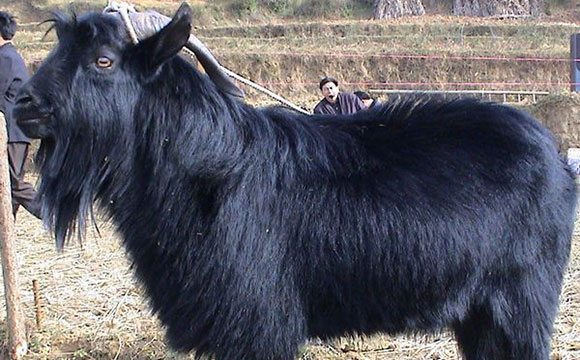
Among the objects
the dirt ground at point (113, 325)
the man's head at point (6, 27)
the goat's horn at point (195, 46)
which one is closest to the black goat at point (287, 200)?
the goat's horn at point (195, 46)

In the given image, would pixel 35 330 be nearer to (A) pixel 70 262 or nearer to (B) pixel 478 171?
(A) pixel 70 262

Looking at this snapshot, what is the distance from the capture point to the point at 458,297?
12.1 feet

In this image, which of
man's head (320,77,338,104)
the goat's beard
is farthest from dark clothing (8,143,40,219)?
the goat's beard

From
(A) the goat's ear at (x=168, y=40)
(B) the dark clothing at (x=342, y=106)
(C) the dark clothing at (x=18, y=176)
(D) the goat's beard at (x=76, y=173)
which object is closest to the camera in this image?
(A) the goat's ear at (x=168, y=40)

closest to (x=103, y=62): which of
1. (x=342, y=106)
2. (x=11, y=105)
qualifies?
(x=11, y=105)

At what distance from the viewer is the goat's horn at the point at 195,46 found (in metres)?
3.36

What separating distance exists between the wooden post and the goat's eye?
2.11 meters

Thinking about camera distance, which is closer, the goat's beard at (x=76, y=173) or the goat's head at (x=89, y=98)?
the goat's head at (x=89, y=98)

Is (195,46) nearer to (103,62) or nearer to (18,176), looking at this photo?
(103,62)

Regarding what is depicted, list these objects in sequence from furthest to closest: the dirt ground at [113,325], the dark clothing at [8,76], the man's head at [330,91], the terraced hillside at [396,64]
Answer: the terraced hillside at [396,64] → the man's head at [330,91] → the dark clothing at [8,76] → the dirt ground at [113,325]

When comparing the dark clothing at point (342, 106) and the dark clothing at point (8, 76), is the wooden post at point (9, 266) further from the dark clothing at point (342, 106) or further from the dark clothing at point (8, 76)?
the dark clothing at point (342, 106)

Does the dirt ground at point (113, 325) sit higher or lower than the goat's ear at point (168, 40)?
lower

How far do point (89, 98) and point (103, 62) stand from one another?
160 mm

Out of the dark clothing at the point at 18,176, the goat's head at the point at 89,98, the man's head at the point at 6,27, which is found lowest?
the dark clothing at the point at 18,176
